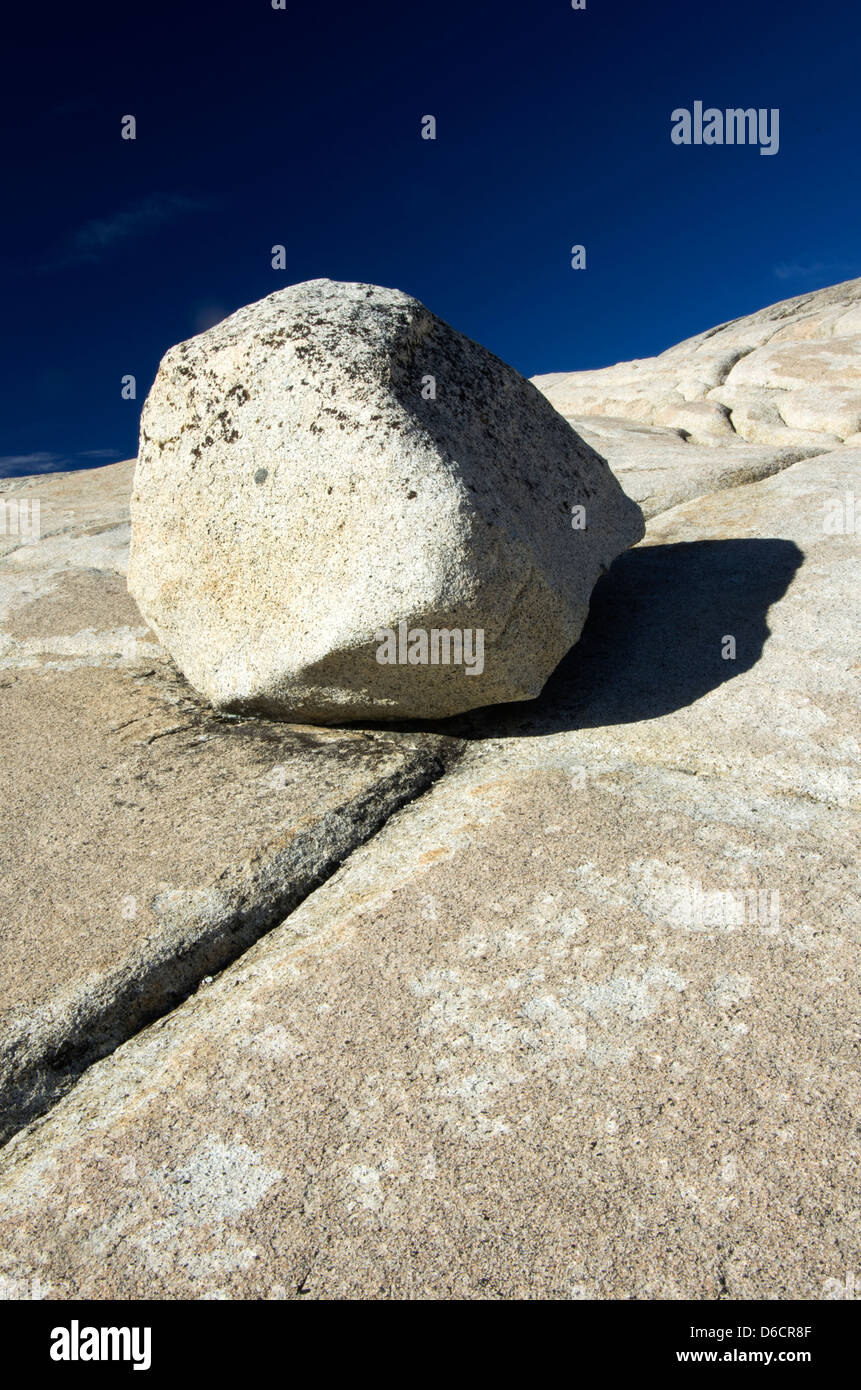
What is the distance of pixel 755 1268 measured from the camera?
1.65 metres

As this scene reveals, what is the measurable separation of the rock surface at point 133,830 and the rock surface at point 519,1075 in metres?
0.10

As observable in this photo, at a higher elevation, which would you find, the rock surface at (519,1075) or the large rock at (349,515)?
the large rock at (349,515)

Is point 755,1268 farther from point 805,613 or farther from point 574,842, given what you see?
point 805,613

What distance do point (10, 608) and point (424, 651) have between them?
307cm

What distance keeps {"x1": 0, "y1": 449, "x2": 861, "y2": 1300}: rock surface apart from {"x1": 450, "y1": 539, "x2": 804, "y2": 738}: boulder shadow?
0.45 m

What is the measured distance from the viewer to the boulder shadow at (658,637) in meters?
3.82

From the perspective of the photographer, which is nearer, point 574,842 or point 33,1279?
point 33,1279

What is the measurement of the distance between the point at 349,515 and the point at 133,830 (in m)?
1.31

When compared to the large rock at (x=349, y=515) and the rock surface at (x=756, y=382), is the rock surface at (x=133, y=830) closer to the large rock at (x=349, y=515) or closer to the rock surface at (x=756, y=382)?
the large rock at (x=349, y=515)

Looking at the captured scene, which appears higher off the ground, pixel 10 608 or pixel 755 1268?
pixel 10 608

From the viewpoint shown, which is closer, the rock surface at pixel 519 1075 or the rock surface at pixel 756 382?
the rock surface at pixel 519 1075

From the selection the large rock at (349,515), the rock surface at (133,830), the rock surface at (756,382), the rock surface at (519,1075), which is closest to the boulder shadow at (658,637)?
the large rock at (349,515)
